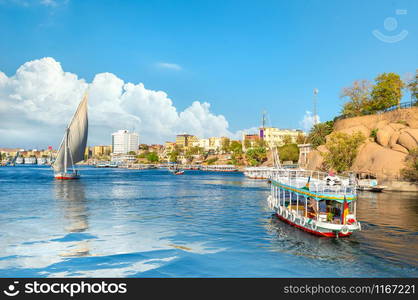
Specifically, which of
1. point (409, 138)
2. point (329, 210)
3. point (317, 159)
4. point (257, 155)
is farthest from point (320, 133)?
point (329, 210)

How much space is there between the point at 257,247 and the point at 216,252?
322 cm

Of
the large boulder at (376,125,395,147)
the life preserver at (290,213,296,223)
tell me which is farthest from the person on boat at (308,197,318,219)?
the large boulder at (376,125,395,147)

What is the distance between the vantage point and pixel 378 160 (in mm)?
76562

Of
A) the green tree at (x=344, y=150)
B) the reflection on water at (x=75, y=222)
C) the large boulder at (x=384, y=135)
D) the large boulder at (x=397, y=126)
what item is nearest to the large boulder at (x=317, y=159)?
the green tree at (x=344, y=150)

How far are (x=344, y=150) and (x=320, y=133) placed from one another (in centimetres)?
3324

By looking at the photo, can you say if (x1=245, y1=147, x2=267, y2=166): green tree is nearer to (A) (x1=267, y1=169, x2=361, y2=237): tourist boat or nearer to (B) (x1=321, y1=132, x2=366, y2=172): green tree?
(B) (x1=321, y1=132, x2=366, y2=172): green tree

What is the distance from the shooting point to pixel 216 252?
25.0 meters

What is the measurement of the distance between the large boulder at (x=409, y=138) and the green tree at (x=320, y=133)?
129ft

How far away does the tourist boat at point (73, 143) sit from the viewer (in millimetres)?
97438

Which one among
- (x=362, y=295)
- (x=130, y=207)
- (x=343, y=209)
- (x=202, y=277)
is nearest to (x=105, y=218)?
(x=130, y=207)

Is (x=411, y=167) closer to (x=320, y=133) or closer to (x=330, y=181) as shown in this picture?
(x=330, y=181)

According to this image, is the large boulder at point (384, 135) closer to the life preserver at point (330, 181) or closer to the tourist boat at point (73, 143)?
the life preserver at point (330, 181)

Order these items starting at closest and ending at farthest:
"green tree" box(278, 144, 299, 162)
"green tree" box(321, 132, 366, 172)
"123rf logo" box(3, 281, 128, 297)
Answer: "123rf logo" box(3, 281, 128, 297), "green tree" box(321, 132, 366, 172), "green tree" box(278, 144, 299, 162)

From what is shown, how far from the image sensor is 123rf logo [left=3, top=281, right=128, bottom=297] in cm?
1655
